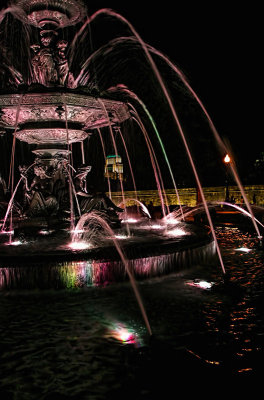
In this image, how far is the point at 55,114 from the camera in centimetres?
1005

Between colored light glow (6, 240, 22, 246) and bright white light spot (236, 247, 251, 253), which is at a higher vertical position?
colored light glow (6, 240, 22, 246)

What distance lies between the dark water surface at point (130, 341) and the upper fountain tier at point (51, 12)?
7.32 meters

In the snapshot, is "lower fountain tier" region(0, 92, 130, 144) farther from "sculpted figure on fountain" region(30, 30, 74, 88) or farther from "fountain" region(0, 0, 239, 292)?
"sculpted figure on fountain" region(30, 30, 74, 88)

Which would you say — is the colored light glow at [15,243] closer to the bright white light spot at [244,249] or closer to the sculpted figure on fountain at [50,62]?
the sculpted figure on fountain at [50,62]

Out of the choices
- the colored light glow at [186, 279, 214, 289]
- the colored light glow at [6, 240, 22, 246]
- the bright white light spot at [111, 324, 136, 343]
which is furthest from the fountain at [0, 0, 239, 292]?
the bright white light spot at [111, 324, 136, 343]

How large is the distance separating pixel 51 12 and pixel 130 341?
898 cm

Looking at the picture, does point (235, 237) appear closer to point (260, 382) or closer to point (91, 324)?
point (91, 324)

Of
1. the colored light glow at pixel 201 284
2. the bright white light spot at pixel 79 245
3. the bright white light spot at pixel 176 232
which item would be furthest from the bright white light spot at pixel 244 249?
the bright white light spot at pixel 79 245

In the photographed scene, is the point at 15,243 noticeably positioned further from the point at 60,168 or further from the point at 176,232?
the point at 176,232

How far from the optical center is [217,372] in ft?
12.3

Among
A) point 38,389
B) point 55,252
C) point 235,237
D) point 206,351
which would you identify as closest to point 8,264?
point 55,252

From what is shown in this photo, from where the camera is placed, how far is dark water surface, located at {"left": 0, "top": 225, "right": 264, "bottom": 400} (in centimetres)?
358

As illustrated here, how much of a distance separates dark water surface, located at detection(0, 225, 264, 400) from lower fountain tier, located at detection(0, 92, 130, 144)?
4.69 meters

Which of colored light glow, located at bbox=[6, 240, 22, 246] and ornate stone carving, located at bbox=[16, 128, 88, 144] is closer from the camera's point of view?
colored light glow, located at bbox=[6, 240, 22, 246]
